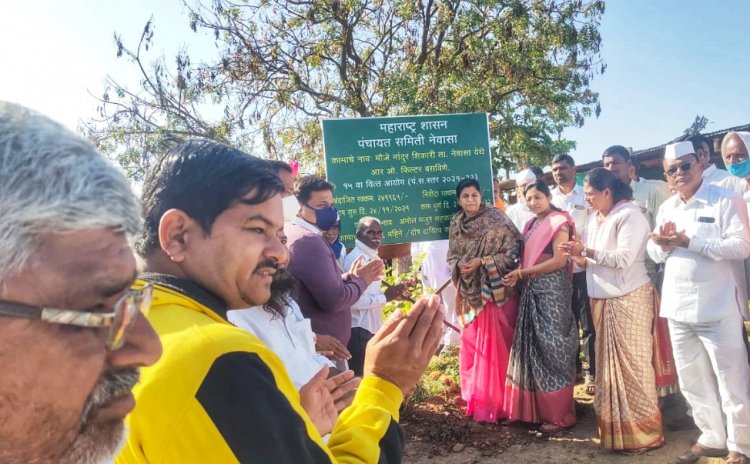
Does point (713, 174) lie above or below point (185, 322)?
above

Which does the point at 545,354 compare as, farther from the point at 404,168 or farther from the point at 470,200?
the point at 404,168

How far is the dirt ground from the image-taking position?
3.87 metres

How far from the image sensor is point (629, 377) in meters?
3.87

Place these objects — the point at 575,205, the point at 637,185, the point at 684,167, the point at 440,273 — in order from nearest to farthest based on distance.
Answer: the point at 684,167 < the point at 637,185 < the point at 575,205 < the point at 440,273

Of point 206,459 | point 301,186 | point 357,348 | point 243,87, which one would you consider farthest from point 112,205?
point 243,87

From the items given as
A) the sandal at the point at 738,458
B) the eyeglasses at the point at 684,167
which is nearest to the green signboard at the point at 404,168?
the eyeglasses at the point at 684,167

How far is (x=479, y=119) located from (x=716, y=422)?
3032 millimetres

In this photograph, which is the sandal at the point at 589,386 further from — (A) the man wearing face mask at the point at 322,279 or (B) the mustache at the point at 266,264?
(B) the mustache at the point at 266,264

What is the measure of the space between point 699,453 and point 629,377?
1.97 ft

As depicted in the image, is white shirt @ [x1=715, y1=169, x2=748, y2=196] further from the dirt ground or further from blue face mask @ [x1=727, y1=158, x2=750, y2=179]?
the dirt ground

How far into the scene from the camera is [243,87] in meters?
10.7

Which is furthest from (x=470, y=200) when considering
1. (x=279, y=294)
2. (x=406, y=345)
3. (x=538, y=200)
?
(x=406, y=345)

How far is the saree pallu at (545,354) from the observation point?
14.0 ft

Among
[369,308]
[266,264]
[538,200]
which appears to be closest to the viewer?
[266,264]
